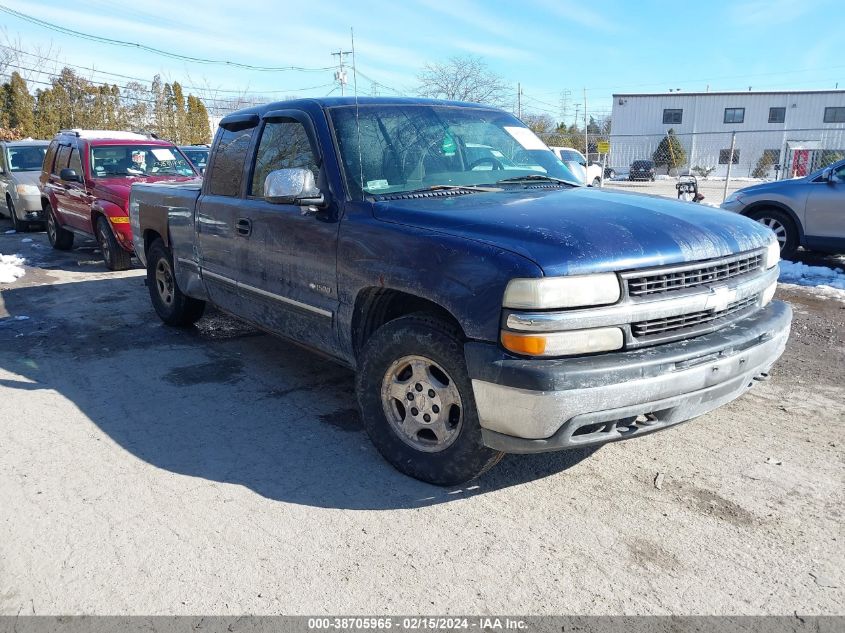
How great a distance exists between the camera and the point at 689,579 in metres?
2.61

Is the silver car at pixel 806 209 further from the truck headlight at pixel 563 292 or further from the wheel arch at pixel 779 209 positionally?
the truck headlight at pixel 563 292

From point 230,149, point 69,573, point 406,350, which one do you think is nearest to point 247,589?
point 69,573

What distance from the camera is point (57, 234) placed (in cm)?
1152

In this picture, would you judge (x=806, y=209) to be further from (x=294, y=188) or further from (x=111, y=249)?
(x=111, y=249)

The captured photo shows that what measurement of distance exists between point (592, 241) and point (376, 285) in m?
1.15

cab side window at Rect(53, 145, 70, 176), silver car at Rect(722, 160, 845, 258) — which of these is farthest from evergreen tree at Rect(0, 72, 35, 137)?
silver car at Rect(722, 160, 845, 258)

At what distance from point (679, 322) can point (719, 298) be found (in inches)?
10.8

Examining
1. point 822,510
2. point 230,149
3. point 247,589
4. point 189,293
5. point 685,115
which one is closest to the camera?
point 247,589

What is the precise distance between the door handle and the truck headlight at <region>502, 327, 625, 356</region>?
241 cm

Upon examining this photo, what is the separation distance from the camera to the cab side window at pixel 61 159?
10.7 metres

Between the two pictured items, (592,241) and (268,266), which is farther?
(268,266)

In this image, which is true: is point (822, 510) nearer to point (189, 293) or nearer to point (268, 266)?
point (268, 266)

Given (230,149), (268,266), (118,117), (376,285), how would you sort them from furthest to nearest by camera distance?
(118,117), (230,149), (268,266), (376,285)

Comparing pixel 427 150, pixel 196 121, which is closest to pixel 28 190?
pixel 427 150
